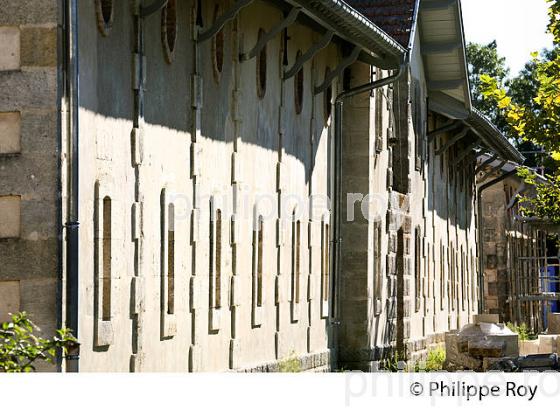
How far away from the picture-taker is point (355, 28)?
19484 millimetres

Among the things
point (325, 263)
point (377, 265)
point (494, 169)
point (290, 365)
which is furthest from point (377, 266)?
point (494, 169)

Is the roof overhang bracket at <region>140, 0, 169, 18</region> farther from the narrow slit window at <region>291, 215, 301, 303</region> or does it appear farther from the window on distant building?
the window on distant building

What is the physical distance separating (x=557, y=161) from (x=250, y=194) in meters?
3.65

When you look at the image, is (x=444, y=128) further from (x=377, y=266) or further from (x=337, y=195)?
(x=337, y=195)

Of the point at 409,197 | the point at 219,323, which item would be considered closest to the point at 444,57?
the point at 409,197

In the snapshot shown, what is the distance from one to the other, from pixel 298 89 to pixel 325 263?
3.05 meters

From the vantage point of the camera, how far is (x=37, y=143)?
39.7ft

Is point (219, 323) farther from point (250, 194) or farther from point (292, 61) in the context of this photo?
point (292, 61)

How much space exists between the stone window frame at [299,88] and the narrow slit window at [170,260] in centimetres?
566

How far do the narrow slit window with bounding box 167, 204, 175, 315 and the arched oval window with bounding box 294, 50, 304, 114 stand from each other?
18.6ft

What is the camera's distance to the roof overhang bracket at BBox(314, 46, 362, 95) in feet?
68.8

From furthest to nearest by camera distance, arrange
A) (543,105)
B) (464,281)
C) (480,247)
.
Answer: (480,247)
(464,281)
(543,105)

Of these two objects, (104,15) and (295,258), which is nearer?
(104,15)

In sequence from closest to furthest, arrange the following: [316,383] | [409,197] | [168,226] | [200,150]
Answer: [316,383]
[168,226]
[200,150]
[409,197]
